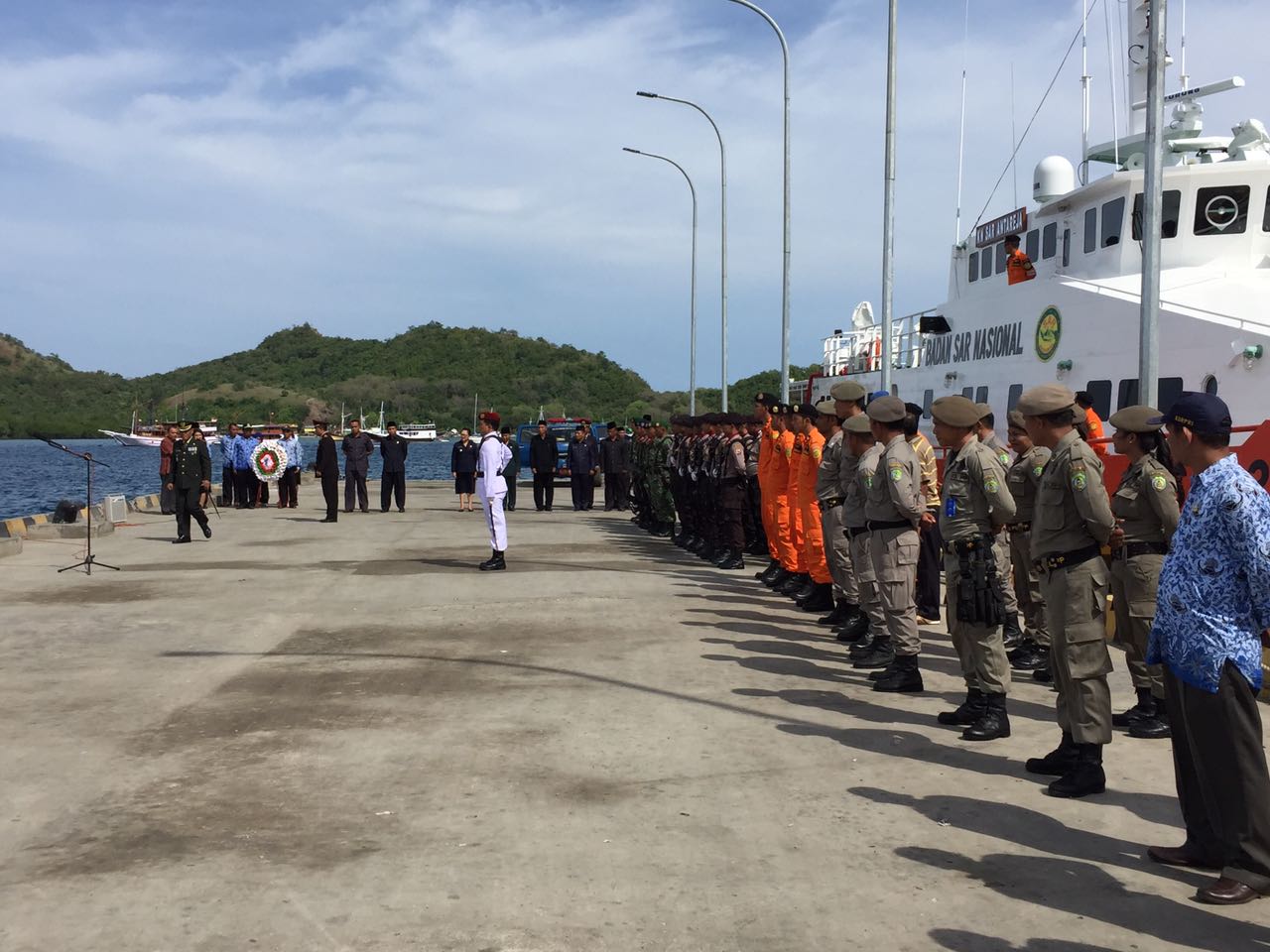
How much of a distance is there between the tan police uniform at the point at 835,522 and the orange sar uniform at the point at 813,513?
0.74 meters

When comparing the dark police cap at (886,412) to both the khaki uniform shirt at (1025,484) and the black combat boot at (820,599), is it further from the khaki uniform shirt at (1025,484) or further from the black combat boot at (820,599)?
the black combat boot at (820,599)

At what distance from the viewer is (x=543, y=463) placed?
27578 millimetres

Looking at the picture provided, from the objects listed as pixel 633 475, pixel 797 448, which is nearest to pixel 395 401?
pixel 633 475

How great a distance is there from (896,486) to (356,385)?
14985 cm

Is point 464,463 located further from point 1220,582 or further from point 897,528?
point 1220,582

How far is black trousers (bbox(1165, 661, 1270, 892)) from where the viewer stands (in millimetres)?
4523

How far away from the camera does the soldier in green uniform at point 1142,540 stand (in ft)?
23.4

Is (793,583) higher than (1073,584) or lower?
lower

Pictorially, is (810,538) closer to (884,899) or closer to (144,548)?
(884,899)

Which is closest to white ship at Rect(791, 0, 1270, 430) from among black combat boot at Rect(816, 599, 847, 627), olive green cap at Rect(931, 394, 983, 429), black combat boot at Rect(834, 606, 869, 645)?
black combat boot at Rect(816, 599, 847, 627)

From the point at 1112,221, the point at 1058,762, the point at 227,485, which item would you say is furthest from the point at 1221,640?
the point at 227,485

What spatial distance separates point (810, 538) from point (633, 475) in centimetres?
1301

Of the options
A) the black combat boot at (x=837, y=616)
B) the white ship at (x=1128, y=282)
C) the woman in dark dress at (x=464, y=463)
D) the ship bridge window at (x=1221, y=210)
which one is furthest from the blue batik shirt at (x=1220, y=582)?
the woman in dark dress at (x=464, y=463)

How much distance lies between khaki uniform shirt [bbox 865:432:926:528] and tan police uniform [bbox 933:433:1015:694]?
79 cm
